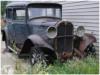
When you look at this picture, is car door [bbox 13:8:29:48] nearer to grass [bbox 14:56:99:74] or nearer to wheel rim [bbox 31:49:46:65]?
wheel rim [bbox 31:49:46:65]

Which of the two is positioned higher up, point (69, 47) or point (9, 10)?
point (9, 10)

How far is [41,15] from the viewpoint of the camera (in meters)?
8.85

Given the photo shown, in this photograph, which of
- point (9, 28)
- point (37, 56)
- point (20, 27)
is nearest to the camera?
point (37, 56)

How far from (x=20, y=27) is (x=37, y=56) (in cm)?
165

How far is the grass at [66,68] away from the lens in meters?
6.23

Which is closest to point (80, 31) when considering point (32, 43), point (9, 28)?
point (32, 43)

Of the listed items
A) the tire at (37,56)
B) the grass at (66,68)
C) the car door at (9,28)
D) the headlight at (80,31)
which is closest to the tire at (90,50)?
the headlight at (80,31)

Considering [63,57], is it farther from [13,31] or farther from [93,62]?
[13,31]

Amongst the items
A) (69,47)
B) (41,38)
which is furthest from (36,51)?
(69,47)

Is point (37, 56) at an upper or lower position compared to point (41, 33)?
lower

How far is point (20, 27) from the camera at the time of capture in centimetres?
908

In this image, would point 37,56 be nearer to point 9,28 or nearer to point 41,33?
point 41,33

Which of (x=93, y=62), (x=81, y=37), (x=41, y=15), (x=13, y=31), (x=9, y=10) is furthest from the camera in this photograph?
(x=9, y=10)

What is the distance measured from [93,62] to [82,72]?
0.95 metres
